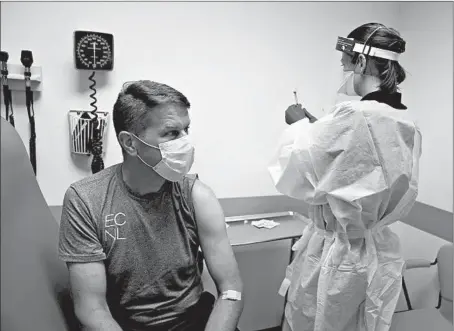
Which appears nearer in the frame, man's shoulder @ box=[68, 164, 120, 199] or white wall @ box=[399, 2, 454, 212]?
man's shoulder @ box=[68, 164, 120, 199]

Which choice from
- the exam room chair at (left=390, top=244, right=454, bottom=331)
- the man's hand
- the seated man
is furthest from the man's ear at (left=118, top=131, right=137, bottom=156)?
the exam room chair at (left=390, top=244, right=454, bottom=331)

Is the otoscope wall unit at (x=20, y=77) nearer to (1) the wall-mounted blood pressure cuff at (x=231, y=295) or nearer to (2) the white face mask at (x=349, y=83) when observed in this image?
(1) the wall-mounted blood pressure cuff at (x=231, y=295)

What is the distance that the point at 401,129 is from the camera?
133cm

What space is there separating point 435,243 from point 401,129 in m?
1.22

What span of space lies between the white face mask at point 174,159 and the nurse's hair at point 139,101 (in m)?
0.06

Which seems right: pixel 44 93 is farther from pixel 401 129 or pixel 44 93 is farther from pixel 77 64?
pixel 401 129

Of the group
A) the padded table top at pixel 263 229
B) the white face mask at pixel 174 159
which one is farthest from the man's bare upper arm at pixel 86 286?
the padded table top at pixel 263 229

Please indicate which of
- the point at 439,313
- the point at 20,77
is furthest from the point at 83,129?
the point at 439,313

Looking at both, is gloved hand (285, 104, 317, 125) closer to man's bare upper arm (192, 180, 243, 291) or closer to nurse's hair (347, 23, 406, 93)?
nurse's hair (347, 23, 406, 93)

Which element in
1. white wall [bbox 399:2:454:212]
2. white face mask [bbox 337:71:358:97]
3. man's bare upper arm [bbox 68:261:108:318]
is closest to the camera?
man's bare upper arm [bbox 68:261:108:318]

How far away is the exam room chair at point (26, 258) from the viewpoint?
91cm

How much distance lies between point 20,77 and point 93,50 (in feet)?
1.08

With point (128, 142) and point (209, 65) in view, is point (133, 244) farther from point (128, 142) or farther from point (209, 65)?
point (209, 65)

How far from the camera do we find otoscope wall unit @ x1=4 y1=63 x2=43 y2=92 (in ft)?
5.40
